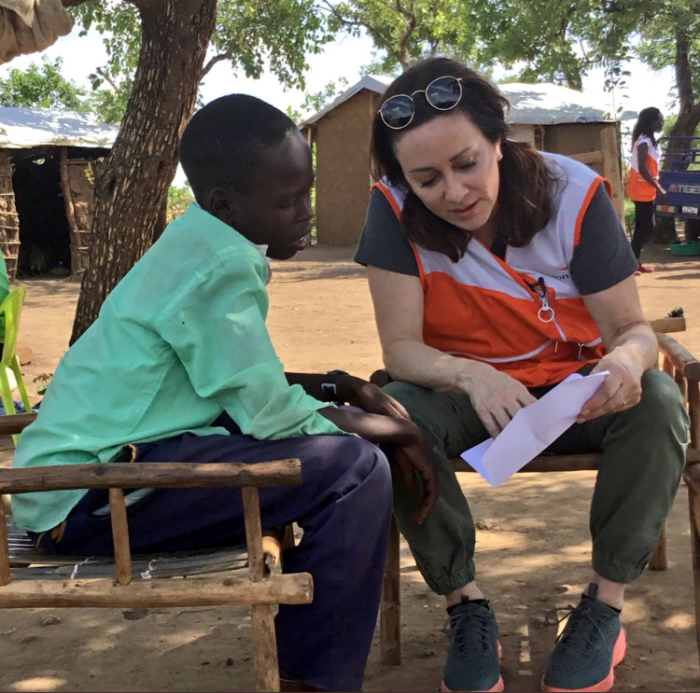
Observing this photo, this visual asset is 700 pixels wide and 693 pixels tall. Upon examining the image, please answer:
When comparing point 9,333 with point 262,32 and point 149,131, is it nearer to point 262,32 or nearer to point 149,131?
point 149,131

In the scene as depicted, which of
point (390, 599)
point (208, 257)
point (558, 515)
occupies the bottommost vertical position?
point (558, 515)

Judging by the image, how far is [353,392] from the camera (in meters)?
2.37

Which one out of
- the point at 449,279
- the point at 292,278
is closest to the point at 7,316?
the point at 449,279

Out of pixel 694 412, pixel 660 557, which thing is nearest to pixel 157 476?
pixel 694 412

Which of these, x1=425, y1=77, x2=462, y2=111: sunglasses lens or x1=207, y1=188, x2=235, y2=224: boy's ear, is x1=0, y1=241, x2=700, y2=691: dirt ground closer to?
x1=207, y1=188, x2=235, y2=224: boy's ear

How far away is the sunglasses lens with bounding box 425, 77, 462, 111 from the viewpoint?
7.98 ft

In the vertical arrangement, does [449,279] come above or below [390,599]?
above

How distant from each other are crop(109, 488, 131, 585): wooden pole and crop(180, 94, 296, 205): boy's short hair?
0.70m

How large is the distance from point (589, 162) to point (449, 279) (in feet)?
6.74

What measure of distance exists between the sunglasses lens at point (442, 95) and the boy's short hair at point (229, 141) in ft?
1.49

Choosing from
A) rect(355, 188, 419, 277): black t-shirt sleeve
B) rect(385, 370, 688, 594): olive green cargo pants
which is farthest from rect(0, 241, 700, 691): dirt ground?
rect(355, 188, 419, 277): black t-shirt sleeve

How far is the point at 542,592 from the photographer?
300cm

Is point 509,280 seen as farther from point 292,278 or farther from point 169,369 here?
point 292,278

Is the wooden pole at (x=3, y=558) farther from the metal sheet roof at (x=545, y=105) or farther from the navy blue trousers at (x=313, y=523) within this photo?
the metal sheet roof at (x=545, y=105)
